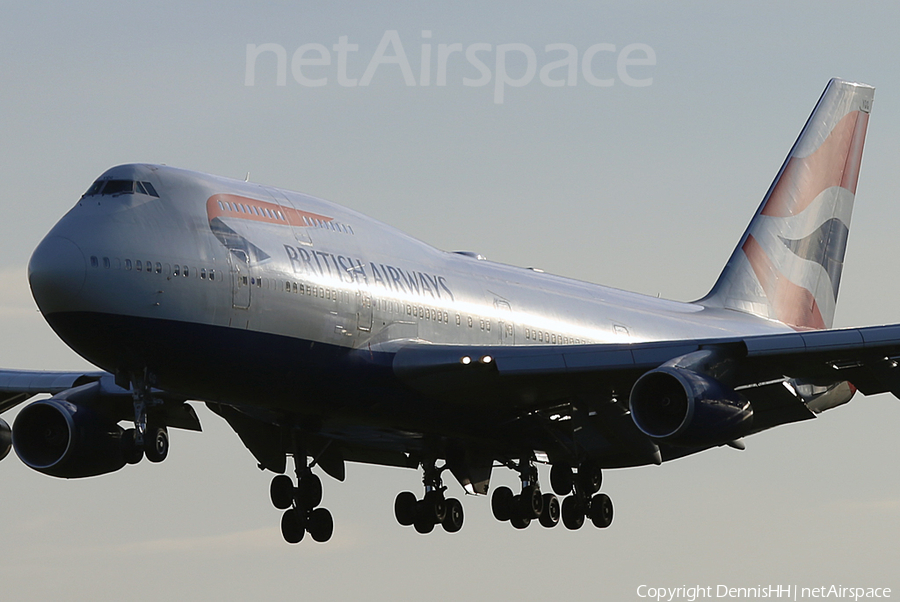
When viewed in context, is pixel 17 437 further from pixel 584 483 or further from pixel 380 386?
pixel 584 483

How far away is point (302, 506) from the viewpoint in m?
33.8

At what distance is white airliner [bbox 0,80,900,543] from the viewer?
83.2 feet

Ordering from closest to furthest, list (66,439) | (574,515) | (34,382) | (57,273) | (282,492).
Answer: (57,273) < (66,439) < (282,492) < (574,515) < (34,382)

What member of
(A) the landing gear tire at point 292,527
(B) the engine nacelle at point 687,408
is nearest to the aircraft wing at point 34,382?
(A) the landing gear tire at point 292,527

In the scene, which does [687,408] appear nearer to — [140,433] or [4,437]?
[140,433]

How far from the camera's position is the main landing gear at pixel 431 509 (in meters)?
35.0

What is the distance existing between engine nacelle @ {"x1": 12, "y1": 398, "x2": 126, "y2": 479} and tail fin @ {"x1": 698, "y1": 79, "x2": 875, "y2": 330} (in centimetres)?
1896

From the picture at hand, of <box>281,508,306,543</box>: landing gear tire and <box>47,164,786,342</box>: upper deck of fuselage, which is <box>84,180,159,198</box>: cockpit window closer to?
<box>47,164,786,342</box>: upper deck of fuselage

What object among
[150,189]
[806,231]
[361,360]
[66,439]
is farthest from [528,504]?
[806,231]

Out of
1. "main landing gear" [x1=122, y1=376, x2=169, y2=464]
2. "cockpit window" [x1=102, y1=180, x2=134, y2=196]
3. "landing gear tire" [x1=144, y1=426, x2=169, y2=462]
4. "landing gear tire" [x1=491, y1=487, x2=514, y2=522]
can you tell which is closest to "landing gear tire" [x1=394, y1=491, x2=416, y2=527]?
"landing gear tire" [x1=491, y1=487, x2=514, y2=522]

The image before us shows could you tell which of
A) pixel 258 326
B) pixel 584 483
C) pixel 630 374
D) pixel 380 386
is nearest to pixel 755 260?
pixel 584 483

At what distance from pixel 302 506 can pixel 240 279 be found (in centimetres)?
929

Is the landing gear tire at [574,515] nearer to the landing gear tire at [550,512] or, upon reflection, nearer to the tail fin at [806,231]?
the landing gear tire at [550,512]

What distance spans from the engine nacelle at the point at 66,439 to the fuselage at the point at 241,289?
6.06 meters
